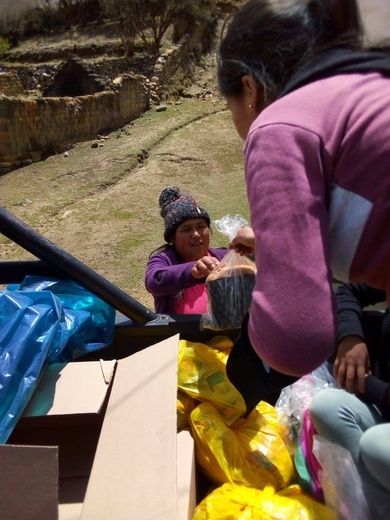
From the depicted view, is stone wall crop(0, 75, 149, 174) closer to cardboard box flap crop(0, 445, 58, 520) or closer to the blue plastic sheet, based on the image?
the blue plastic sheet

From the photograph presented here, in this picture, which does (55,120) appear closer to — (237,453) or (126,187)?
(126,187)

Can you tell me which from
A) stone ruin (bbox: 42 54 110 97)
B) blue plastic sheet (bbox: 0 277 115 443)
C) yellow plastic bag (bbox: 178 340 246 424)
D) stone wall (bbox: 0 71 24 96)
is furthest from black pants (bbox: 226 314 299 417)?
stone wall (bbox: 0 71 24 96)

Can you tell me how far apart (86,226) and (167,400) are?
5.12 m

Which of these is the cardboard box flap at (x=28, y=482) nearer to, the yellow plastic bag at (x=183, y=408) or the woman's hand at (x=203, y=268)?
the yellow plastic bag at (x=183, y=408)

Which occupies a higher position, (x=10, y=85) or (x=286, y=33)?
(x=286, y=33)

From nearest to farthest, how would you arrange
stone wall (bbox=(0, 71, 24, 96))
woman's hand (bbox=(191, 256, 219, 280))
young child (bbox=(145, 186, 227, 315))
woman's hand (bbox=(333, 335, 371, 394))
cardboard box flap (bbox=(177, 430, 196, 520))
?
cardboard box flap (bbox=(177, 430, 196, 520))
woman's hand (bbox=(333, 335, 371, 394))
woman's hand (bbox=(191, 256, 219, 280))
young child (bbox=(145, 186, 227, 315))
stone wall (bbox=(0, 71, 24, 96))

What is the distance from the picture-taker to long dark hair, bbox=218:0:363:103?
3.12ft

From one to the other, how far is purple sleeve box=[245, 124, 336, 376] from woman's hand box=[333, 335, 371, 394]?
2.83 feet

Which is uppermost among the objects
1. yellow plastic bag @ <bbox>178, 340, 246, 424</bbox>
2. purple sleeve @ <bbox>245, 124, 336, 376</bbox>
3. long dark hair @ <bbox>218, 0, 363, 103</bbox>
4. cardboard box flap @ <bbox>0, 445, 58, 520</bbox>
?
long dark hair @ <bbox>218, 0, 363, 103</bbox>

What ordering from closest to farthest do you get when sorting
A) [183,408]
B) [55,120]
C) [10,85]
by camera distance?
[183,408], [55,120], [10,85]

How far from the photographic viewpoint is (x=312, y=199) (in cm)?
78

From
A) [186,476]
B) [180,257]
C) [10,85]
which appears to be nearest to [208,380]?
[186,476]

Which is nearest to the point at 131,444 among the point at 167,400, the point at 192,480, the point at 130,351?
the point at 167,400

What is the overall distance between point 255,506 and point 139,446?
413 millimetres
